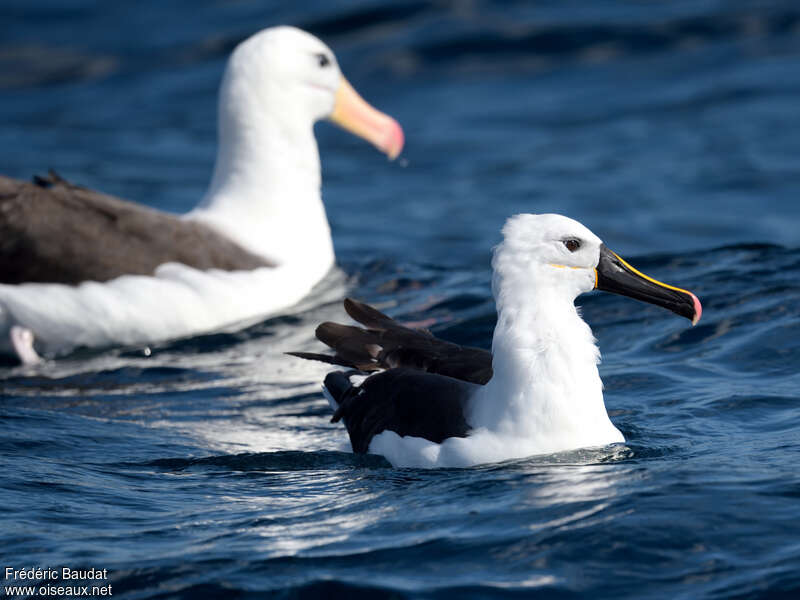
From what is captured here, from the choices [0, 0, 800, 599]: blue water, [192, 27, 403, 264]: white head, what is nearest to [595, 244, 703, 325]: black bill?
[0, 0, 800, 599]: blue water

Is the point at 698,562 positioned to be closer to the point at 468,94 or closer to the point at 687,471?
the point at 687,471

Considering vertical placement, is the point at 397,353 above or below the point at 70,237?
below

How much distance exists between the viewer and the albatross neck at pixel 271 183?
10.6 meters

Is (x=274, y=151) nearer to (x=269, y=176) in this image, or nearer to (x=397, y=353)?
(x=269, y=176)

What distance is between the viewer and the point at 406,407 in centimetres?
659

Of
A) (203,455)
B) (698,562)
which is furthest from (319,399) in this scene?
(698,562)

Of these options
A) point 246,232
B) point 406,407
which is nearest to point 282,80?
point 246,232

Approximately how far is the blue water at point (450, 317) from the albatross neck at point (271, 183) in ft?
2.02

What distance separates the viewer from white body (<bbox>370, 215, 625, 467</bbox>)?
6211 mm

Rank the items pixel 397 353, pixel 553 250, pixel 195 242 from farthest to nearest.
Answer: pixel 195 242, pixel 397 353, pixel 553 250

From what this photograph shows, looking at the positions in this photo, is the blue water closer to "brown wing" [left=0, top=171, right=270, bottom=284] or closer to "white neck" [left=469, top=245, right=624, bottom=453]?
"white neck" [left=469, top=245, right=624, bottom=453]

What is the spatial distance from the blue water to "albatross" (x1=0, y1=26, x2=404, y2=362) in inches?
10.7

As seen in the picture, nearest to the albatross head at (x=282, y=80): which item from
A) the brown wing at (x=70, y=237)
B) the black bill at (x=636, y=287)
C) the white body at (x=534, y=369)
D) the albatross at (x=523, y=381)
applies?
the brown wing at (x=70, y=237)

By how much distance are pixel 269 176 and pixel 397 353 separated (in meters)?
4.05
